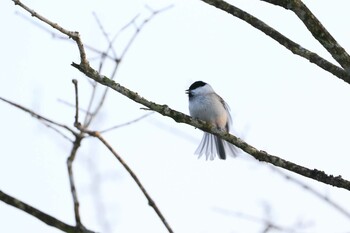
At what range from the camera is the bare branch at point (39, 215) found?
6.00ft

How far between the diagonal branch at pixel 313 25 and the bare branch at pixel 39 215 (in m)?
1.33

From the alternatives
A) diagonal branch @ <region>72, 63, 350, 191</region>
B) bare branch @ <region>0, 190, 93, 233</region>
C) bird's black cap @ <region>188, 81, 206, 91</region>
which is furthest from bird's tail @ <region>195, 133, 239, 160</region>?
bare branch @ <region>0, 190, 93, 233</region>

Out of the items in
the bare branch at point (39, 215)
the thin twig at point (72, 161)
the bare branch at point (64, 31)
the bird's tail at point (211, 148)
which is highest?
the bare branch at point (64, 31)

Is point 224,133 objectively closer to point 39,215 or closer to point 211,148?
point 39,215

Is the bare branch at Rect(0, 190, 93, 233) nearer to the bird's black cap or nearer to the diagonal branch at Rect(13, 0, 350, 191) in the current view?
the diagonal branch at Rect(13, 0, 350, 191)

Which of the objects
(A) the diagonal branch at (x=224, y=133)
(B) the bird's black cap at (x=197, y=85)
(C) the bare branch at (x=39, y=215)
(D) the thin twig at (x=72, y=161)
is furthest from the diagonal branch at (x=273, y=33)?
(B) the bird's black cap at (x=197, y=85)

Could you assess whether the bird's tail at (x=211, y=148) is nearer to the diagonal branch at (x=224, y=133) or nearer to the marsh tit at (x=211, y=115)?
the marsh tit at (x=211, y=115)

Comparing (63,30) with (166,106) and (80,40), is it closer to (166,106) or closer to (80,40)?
(80,40)

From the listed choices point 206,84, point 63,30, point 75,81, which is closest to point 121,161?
point 75,81

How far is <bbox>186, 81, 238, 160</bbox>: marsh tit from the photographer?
5.66 meters

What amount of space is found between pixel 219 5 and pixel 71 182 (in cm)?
101

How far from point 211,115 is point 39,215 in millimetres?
4311

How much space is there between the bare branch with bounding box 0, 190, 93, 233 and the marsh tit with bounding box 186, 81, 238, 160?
3.73 meters

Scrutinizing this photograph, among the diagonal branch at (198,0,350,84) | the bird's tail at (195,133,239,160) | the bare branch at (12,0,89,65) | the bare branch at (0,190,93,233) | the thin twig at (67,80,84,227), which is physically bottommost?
the bare branch at (0,190,93,233)
